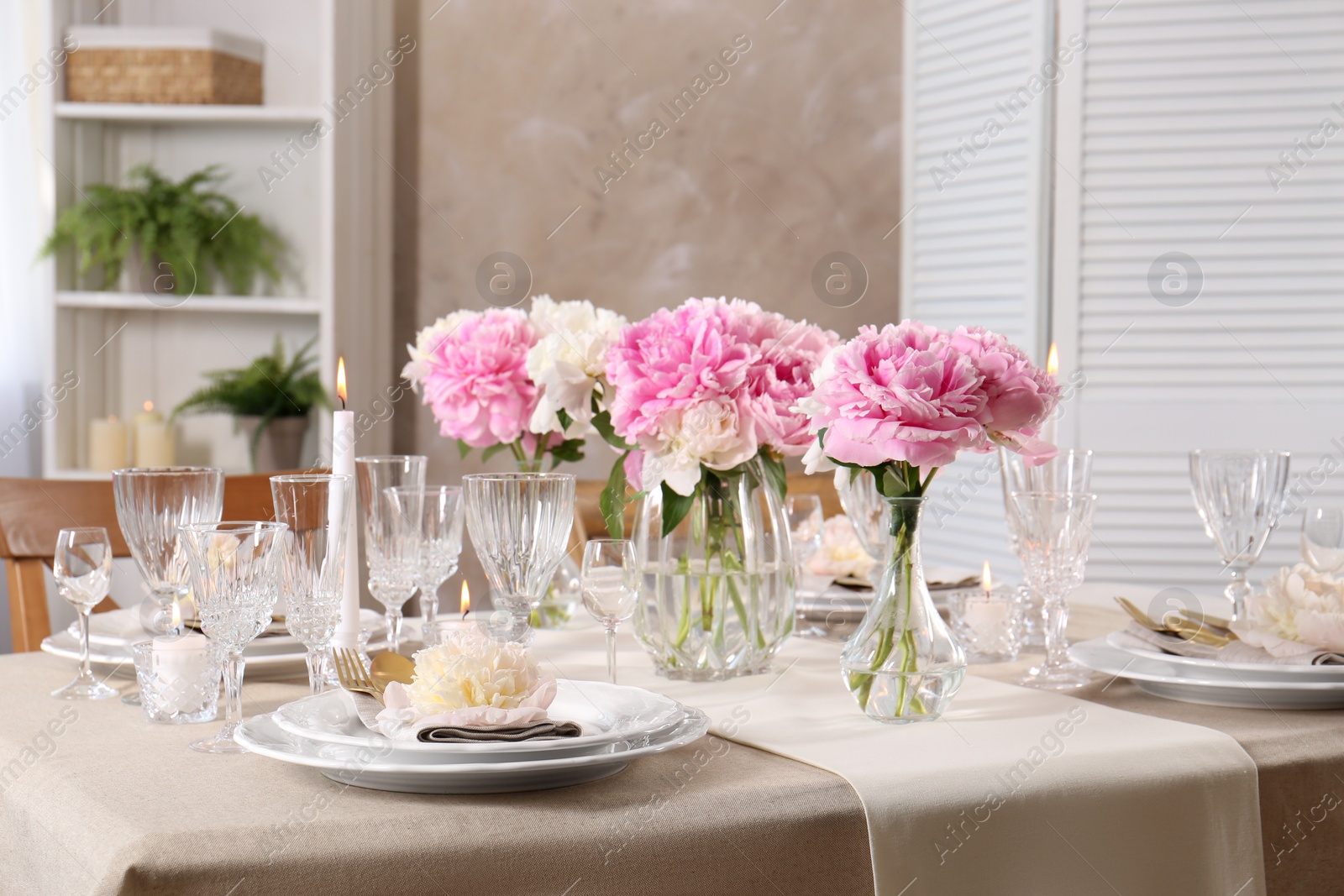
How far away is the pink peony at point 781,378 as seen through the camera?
116 centimetres

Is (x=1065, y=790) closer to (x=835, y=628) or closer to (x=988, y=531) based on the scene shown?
(x=835, y=628)

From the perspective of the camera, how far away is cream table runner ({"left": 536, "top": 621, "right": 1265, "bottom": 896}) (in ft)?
2.80

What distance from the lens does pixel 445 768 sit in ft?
2.66

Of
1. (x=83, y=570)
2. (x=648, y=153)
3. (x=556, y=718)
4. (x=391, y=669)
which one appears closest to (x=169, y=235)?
(x=648, y=153)

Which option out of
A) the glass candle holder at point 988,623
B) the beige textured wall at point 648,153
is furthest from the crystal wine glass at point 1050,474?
→ the beige textured wall at point 648,153

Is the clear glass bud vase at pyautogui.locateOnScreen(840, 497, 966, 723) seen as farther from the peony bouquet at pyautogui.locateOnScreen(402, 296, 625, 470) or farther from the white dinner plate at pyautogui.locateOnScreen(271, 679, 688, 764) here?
the peony bouquet at pyautogui.locateOnScreen(402, 296, 625, 470)

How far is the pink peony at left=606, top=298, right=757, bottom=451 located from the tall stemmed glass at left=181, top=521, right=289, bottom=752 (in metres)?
0.33

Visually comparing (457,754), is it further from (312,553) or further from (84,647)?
(84,647)

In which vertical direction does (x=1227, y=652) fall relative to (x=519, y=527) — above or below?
below

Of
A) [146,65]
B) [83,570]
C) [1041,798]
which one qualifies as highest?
[146,65]

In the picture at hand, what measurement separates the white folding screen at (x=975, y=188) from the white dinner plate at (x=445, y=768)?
2461mm

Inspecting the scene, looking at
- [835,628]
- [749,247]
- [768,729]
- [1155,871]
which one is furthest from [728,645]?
[749,247]

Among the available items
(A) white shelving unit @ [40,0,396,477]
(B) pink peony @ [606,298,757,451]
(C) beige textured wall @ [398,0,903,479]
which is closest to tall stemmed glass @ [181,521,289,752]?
(B) pink peony @ [606,298,757,451]

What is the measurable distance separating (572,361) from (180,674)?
49 cm
